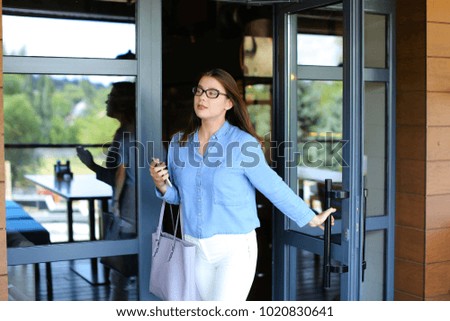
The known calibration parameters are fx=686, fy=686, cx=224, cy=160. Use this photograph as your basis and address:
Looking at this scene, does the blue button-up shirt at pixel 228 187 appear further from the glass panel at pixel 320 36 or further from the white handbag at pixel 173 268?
the glass panel at pixel 320 36

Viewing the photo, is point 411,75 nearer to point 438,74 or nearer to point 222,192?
point 438,74

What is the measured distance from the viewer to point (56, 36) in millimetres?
3980

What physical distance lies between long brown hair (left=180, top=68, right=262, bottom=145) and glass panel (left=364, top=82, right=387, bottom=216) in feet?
A: 3.72

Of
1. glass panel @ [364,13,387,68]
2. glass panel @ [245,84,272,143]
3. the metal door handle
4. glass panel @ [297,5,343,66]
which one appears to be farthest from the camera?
glass panel @ [245,84,272,143]

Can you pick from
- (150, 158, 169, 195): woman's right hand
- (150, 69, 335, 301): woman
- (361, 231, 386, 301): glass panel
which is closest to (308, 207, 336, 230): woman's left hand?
(150, 69, 335, 301): woman

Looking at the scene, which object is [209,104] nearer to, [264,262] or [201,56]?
[264,262]

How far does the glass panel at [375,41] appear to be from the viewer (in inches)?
145

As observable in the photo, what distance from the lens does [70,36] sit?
3.80m

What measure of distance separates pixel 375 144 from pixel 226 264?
4.86 ft

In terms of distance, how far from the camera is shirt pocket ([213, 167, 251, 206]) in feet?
8.89

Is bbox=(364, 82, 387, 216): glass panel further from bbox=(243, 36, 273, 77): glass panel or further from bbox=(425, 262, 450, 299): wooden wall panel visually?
bbox=(243, 36, 273, 77): glass panel

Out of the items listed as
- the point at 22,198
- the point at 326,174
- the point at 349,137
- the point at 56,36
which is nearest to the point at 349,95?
the point at 349,137

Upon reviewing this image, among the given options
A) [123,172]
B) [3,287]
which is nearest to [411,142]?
[123,172]

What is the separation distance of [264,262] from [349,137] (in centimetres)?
208
